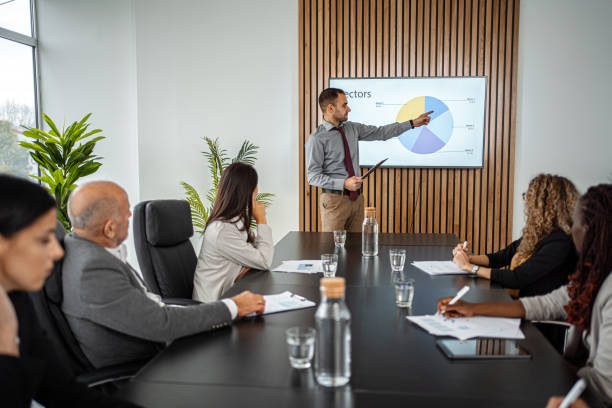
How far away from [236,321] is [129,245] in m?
4.66

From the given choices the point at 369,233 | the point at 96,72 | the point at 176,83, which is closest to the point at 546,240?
the point at 369,233

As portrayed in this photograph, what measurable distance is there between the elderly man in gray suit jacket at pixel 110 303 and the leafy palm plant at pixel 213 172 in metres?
3.84

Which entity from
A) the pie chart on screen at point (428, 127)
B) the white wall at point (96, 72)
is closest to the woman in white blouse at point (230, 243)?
the pie chart on screen at point (428, 127)

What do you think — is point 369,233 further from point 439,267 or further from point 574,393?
point 574,393

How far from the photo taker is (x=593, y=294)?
5.09 ft

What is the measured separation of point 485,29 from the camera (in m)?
5.44

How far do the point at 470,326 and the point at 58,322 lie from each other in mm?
1369

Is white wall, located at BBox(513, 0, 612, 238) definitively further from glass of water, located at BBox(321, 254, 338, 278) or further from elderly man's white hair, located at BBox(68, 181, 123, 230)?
elderly man's white hair, located at BBox(68, 181, 123, 230)

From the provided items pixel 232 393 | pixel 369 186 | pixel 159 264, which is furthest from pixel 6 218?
pixel 369 186

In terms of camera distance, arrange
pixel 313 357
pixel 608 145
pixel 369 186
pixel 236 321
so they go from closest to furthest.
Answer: pixel 313 357, pixel 236 321, pixel 608 145, pixel 369 186

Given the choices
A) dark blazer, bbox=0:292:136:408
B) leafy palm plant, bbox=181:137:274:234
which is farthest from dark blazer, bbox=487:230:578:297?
leafy palm plant, bbox=181:137:274:234

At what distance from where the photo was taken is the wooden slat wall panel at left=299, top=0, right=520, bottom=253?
5.45 meters

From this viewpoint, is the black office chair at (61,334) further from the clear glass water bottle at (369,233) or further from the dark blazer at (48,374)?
the clear glass water bottle at (369,233)

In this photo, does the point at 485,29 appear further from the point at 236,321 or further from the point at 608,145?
the point at 236,321
